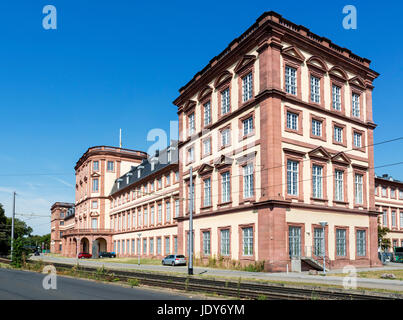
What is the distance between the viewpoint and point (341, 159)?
36.9 meters

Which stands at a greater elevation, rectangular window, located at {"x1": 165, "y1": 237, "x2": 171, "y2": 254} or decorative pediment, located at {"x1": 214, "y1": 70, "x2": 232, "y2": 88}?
decorative pediment, located at {"x1": 214, "y1": 70, "x2": 232, "y2": 88}

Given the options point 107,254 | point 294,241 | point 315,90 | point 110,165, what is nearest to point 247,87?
point 315,90

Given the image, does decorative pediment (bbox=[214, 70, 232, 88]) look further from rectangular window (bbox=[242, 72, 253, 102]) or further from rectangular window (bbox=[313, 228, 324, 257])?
rectangular window (bbox=[313, 228, 324, 257])

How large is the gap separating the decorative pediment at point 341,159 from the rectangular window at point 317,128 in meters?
2.35

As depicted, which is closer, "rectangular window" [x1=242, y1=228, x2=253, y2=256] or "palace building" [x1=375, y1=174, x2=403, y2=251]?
"rectangular window" [x1=242, y1=228, x2=253, y2=256]

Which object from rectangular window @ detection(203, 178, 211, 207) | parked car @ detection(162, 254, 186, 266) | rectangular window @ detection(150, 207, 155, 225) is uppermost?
rectangular window @ detection(203, 178, 211, 207)

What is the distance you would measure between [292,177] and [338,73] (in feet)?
39.1

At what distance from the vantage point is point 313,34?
1436 inches

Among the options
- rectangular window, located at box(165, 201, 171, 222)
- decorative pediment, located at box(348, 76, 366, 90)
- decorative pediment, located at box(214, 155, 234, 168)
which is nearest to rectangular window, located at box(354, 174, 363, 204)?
decorative pediment, located at box(348, 76, 366, 90)

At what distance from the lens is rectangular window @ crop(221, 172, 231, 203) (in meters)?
37.0

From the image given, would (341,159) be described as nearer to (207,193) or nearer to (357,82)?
(357,82)

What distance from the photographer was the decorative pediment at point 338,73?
124 ft

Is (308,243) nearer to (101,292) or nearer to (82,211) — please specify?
(101,292)

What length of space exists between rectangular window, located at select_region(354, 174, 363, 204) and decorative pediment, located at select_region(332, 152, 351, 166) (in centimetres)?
212
